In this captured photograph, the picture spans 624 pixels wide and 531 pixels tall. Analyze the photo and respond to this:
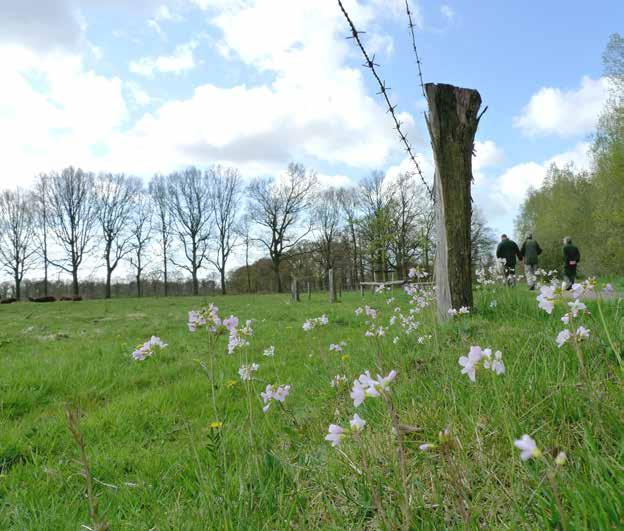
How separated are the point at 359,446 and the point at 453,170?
→ 384cm

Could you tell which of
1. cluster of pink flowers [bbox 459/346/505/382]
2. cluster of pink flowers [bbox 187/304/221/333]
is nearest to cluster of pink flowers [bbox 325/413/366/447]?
cluster of pink flowers [bbox 459/346/505/382]

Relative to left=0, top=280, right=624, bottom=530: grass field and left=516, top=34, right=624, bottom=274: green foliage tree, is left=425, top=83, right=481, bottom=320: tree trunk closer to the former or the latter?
left=0, top=280, right=624, bottom=530: grass field

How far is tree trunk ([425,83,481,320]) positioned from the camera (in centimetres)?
435

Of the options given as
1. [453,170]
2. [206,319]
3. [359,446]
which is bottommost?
[359,446]

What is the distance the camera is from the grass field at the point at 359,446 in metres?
1.28

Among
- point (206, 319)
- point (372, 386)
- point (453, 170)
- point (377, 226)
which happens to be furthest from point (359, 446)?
point (377, 226)

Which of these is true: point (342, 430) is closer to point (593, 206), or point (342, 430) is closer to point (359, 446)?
point (359, 446)

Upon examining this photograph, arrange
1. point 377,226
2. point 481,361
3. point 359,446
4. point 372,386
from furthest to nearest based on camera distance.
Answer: point 377,226 → point 359,446 → point 481,361 → point 372,386

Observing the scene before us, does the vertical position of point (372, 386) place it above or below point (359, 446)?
above

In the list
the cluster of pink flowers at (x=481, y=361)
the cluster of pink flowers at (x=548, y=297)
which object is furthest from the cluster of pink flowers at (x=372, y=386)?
the cluster of pink flowers at (x=548, y=297)

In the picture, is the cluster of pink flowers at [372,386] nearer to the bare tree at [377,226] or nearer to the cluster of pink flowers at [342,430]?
the cluster of pink flowers at [342,430]

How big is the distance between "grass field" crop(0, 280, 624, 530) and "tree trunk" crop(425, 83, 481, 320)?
547mm

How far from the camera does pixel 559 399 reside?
1729mm

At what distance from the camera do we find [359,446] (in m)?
1.27
